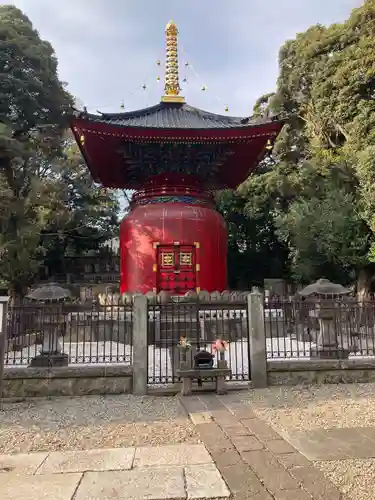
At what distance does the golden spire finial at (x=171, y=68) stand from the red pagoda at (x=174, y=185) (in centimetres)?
291

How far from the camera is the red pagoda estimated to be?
15625 mm

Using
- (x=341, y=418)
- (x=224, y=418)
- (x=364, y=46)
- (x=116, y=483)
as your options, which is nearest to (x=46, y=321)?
(x=224, y=418)

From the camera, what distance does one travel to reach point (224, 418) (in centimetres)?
624

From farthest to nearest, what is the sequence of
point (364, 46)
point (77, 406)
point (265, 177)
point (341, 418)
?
1. point (265, 177)
2. point (364, 46)
3. point (77, 406)
4. point (341, 418)

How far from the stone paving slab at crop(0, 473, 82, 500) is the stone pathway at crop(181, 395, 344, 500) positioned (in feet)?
4.95

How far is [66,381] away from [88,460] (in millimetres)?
3622

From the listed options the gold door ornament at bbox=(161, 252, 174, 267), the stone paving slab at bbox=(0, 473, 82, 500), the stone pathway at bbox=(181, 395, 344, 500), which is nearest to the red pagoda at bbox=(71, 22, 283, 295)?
the gold door ornament at bbox=(161, 252, 174, 267)

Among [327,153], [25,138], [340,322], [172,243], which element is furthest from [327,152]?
[25,138]

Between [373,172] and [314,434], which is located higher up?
[373,172]

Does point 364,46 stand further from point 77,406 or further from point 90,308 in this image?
point 77,406

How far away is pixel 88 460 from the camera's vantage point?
4.71m

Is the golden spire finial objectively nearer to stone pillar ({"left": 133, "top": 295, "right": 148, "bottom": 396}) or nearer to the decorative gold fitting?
the decorative gold fitting

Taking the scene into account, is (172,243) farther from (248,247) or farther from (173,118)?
(248,247)

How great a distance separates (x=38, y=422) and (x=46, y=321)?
106 inches
